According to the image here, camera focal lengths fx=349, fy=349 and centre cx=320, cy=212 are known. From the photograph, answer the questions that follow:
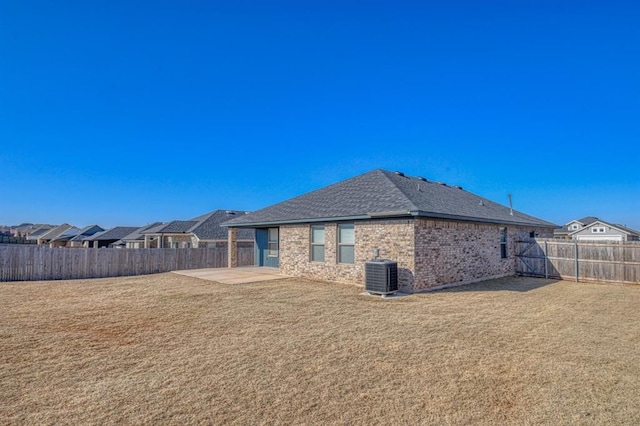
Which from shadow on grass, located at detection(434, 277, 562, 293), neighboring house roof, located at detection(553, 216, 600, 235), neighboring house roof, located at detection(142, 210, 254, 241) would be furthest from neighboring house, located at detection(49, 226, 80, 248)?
neighboring house roof, located at detection(553, 216, 600, 235)

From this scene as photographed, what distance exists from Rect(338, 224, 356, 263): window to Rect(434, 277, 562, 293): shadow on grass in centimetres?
334

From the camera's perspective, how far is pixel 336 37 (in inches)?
607

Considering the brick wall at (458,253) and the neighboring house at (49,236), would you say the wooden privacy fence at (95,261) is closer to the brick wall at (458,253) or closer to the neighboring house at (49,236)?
the brick wall at (458,253)

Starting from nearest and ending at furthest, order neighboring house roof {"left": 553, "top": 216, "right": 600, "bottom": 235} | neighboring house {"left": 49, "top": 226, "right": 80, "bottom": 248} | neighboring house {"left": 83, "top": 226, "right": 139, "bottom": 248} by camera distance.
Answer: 1. neighboring house {"left": 83, "top": 226, "right": 139, "bottom": 248}
2. neighboring house roof {"left": 553, "top": 216, "right": 600, "bottom": 235}
3. neighboring house {"left": 49, "top": 226, "right": 80, "bottom": 248}

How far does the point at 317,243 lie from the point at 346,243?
1.54m

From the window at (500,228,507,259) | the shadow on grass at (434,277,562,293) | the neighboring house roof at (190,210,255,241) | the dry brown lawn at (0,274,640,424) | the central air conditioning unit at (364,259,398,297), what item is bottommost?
the shadow on grass at (434,277,562,293)

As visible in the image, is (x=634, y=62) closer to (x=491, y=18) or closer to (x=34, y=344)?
(x=491, y=18)

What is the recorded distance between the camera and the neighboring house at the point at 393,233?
36.7 feet

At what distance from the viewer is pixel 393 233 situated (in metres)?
11.4

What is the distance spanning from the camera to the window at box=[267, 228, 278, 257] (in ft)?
59.9

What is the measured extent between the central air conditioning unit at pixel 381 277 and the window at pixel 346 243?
2069 millimetres

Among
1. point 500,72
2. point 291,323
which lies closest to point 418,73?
point 500,72

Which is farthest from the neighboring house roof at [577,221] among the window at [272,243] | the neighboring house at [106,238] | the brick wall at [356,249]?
the neighboring house at [106,238]

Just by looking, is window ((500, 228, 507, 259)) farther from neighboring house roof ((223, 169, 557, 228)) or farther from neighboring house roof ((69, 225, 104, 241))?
neighboring house roof ((69, 225, 104, 241))
